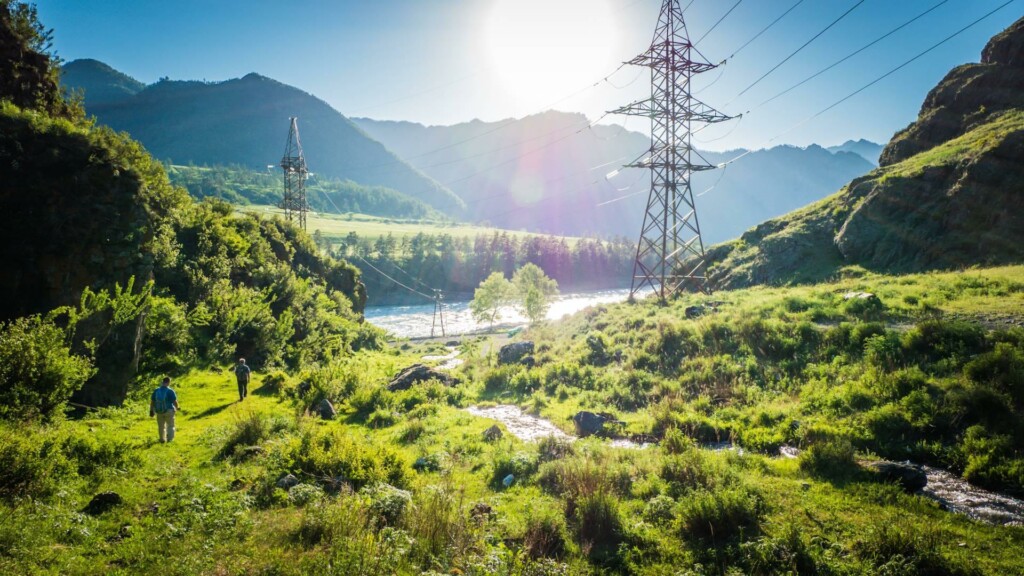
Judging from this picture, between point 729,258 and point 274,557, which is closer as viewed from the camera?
point 274,557

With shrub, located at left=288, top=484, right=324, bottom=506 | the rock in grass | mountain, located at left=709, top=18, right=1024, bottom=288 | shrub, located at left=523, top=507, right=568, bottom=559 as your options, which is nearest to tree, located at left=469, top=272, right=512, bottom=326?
mountain, located at left=709, top=18, right=1024, bottom=288

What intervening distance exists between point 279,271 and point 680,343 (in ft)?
91.2

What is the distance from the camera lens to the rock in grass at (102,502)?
7875 mm

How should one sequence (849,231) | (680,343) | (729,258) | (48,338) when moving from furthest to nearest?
(729,258)
(849,231)
(680,343)
(48,338)

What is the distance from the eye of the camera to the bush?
410 inches

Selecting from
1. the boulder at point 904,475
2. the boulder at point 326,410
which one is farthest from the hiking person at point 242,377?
the boulder at point 904,475

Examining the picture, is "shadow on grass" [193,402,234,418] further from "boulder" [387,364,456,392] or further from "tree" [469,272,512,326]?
"tree" [469,272,512,326]

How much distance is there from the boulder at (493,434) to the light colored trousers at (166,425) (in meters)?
9.44

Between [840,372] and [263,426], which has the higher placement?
[840,372]

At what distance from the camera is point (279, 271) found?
32094 mm

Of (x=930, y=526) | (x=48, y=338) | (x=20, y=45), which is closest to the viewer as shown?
(x=930, y=526)

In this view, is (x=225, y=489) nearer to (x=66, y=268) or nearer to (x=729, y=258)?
(x=66, y=268)

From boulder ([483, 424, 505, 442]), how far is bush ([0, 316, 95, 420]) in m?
11.6

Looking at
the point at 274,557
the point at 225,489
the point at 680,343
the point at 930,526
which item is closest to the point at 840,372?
the point at 680,343
